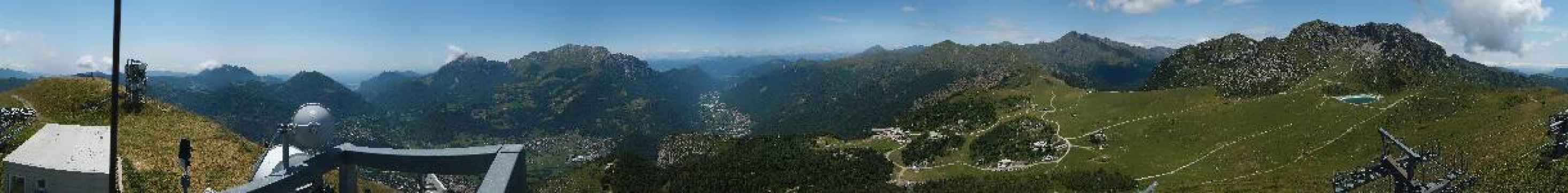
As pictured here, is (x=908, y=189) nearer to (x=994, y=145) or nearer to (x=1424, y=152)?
(x=994, y=145)

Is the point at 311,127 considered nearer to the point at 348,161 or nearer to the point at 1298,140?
the point at 348,161

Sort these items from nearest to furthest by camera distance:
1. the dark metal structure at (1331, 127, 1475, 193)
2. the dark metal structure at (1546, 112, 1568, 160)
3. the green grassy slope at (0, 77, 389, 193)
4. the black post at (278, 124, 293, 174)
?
the black post at (278, 124, 293, 174), the dark metal structure at (1331, 127, 1475, 193), the dark metal structure at (1546, 112, 1568, 160), the green grassy slope at (0, 77, 389, 193)

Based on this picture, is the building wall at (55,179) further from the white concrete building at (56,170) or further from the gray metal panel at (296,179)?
the gray metal panel at (296,179)

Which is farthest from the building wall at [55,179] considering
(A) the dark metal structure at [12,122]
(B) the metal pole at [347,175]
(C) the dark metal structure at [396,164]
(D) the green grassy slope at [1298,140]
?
(D) the green grassy slope at [1298,140]

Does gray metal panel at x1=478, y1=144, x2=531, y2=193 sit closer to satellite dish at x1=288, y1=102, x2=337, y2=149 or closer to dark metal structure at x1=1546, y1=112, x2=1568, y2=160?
satellite dish at x1=288, y1=102, x2=337, y2=149

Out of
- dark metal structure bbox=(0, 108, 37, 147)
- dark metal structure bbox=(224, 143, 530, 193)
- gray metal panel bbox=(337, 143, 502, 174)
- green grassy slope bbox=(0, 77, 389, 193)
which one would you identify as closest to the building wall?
green grassy slope bbox=(0, 77, 389, 193)

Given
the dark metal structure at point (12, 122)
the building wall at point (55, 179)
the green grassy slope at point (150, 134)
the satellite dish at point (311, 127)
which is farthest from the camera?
the dark metal structure at point (12, 122)
